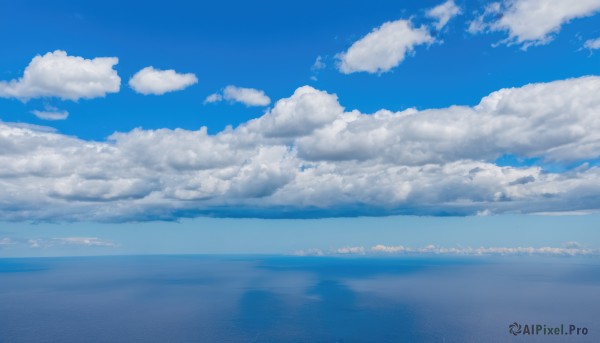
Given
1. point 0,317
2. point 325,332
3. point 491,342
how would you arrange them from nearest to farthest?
point 491,342
point 325,332
point 0,317

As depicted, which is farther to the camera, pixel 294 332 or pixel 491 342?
pixel 294 332

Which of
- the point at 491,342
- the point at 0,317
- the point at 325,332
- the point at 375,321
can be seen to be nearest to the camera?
the point at 491,342

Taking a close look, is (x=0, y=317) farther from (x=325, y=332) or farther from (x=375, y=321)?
(x=375, y=321)

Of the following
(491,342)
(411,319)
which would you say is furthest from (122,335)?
(491,342)

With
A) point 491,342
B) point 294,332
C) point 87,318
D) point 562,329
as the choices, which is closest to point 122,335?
point 87,318

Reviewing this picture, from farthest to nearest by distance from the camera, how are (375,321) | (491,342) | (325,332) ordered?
(375,321) < (325,332) < (491,342)

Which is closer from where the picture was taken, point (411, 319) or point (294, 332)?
point (294, 332)

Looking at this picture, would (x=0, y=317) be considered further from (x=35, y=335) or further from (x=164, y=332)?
(x=164, y=332)

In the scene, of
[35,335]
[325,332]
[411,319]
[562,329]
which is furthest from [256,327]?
[562,329]
